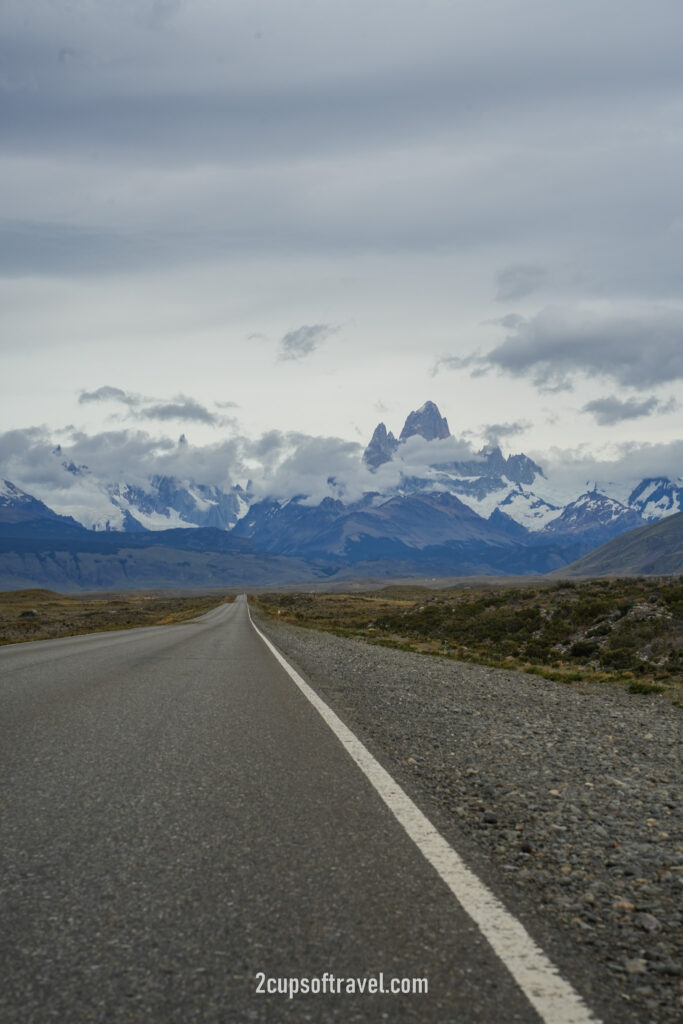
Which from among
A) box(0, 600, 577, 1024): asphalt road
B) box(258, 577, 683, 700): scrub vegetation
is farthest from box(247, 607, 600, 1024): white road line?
box(258, 577, 683, 700): scrub vegetation

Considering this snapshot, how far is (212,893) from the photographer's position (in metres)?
4.60

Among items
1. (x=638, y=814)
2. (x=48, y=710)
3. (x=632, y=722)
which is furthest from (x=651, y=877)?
(x=48, y=710)

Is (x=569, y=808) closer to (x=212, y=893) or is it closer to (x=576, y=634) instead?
(x=212, y=893)

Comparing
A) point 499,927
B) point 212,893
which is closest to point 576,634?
point 499,927

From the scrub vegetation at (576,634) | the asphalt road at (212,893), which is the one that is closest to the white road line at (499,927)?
the asphalt road at (212,893)

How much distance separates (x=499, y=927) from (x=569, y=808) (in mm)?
2845

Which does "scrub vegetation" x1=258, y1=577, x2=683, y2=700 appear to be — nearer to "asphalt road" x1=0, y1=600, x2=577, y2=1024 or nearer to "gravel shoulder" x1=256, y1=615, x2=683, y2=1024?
"gravel shoulder" x1=256, y1=615, x2=683, y2=1024

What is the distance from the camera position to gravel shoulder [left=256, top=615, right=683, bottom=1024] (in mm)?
4000

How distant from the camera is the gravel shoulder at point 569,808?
13.1 feet

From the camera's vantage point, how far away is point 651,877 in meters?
5.13

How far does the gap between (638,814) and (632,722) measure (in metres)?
6.10

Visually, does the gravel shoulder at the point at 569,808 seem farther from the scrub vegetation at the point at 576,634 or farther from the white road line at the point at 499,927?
the scrub vegetation at the point at 576,634

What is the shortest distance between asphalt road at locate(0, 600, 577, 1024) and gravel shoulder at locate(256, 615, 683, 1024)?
56 cm

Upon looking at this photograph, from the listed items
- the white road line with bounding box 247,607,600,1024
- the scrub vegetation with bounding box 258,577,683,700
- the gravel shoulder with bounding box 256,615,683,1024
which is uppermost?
the white road line with bounding box 247,607,600,1024
